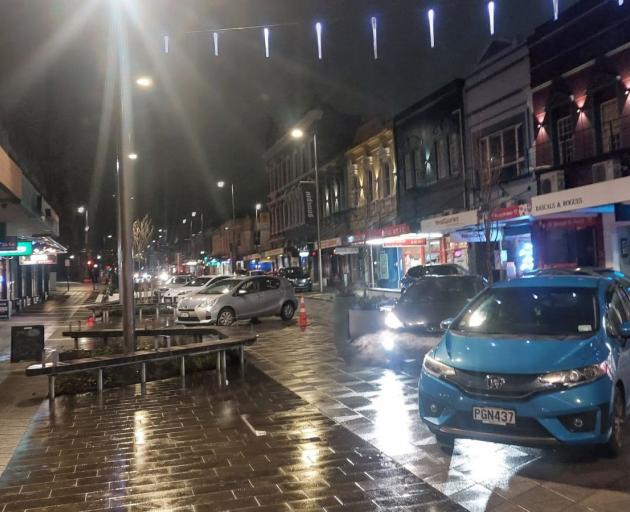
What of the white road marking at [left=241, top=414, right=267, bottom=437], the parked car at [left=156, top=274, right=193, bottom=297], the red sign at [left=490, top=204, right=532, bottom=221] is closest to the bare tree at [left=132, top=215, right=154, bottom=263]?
the parked car at [left=156, top=274, right=193, bottom=297]

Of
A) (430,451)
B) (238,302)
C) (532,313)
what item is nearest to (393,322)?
(532,313)

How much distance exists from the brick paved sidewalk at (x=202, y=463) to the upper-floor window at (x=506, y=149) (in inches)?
723

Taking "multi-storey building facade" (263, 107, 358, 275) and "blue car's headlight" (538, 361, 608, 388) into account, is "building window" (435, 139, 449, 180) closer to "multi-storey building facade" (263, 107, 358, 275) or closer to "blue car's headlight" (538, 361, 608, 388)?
"multi-storey building facade" (263, 107, 358, 275)

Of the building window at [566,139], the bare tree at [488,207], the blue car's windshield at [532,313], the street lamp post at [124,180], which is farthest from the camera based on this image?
the building window at [566,139]

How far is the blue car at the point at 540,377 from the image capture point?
5426 mm

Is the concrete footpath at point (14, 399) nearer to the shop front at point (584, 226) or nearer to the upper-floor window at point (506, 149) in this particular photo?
the shop front at point (584, 226)

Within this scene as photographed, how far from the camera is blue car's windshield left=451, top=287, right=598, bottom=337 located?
6.56 m

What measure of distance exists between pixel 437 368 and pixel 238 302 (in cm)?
1483

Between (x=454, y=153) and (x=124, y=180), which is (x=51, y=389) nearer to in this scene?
(x=124, y=180)

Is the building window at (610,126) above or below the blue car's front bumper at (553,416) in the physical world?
above

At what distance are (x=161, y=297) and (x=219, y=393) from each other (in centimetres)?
2277

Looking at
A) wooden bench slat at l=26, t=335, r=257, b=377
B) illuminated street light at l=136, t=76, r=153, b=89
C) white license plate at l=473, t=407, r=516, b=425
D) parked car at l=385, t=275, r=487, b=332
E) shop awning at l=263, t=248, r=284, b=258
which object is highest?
illuminated street light at l=136, t=76, r=153, b=89

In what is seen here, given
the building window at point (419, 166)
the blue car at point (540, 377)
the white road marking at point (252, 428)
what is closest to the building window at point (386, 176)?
the building window at point (419, 166)

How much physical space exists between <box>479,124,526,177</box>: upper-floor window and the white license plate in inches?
765
